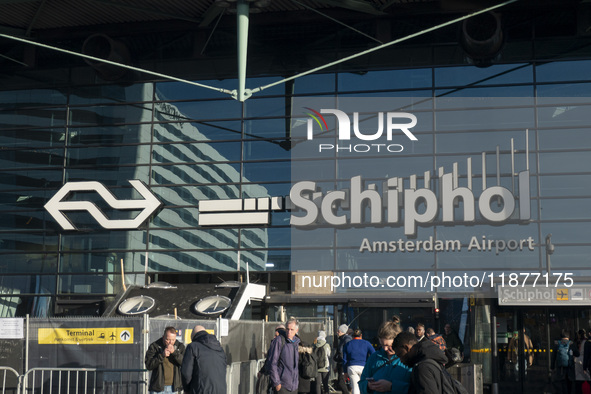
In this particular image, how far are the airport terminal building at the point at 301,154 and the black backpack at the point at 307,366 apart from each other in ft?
26.6

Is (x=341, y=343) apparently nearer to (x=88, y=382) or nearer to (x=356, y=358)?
(x=356, y=358)

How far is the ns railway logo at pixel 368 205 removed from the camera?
24234mm

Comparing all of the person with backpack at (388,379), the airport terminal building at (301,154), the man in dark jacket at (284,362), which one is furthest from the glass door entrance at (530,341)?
the person with backpack at (388,379)

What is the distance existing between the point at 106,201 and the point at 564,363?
15.8 metres

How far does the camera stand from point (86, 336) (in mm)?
12766

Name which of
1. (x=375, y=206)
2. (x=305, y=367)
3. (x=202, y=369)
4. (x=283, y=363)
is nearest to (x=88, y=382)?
(x=283, y=363)

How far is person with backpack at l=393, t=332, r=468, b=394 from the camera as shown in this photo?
6.02 meters

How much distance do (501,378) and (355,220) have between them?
764cm

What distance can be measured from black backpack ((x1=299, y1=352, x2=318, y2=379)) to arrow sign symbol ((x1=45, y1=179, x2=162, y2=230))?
12.6 m

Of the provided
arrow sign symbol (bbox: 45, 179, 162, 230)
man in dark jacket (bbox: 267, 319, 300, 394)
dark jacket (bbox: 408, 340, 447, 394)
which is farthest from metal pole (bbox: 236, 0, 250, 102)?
dark jacket (bbox: 408, 340, 447, 394)

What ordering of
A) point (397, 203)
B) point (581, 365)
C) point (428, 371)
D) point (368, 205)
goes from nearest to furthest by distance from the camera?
point (428, 371)
point (581, 365)
point (397, 203)
point (368, 205)

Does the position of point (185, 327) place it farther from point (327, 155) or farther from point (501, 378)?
point (327, 155)

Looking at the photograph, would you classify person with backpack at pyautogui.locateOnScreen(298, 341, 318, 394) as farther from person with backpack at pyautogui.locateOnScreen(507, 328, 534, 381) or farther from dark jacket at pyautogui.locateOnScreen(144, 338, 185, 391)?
person with backpack at pyautogui.locateOnScreen(507, 328, 534, 381)

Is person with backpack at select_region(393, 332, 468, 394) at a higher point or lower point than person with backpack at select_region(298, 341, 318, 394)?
higher
